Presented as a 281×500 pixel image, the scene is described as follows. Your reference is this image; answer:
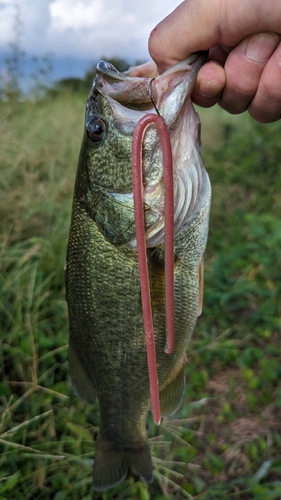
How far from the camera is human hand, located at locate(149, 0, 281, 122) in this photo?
1.29m

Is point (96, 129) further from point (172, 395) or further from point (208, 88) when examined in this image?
point (172, 395)

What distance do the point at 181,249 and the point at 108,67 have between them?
58 centimetres

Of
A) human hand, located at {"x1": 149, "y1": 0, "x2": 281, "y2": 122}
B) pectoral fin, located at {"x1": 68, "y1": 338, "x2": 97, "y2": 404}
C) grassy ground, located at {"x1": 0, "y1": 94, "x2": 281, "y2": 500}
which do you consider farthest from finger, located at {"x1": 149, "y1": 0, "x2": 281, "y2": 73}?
grassy ground, located at {"x1": 0, "y1": 94, "x2": 281, "y2": 500}

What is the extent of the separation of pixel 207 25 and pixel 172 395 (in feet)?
4.16

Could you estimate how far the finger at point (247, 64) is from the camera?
1.38 m

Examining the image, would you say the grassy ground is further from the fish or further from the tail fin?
the fish

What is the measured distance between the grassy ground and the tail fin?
0.26 metres

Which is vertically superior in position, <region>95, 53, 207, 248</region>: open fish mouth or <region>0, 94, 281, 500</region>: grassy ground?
<region>95, 53, 207, 248</region>: open fish mouth

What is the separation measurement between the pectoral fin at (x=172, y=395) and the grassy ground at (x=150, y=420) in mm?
448

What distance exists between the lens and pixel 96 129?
139cm

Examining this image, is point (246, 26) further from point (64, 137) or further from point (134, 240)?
point (64, 137)

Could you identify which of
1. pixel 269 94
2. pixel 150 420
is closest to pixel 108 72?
pixel 269 94

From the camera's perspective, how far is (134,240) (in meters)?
1.38

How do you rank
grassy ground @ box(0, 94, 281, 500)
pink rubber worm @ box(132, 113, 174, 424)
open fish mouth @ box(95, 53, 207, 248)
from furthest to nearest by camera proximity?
grassy ground @ box(0, 94, 281, 500) → open fish mouth @ box(95, 53, 207, 248) → pink rubber worm @ box(132, 113, 174, 424)
